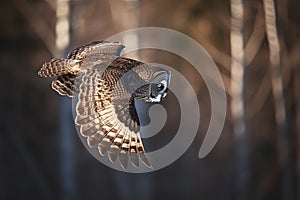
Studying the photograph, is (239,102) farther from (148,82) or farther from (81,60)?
(148,82)

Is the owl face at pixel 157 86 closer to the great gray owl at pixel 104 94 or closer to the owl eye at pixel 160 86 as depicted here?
the owl eye at pixel 160 86

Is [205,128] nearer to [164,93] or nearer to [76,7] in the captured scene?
[76,7]

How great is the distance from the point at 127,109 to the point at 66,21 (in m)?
7.07

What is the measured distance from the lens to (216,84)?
1462 centimetres

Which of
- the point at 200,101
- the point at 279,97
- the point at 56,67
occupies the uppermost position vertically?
the point at 200,101

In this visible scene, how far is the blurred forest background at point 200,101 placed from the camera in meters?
13.5

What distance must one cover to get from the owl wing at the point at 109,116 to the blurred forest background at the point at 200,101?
8.06 m

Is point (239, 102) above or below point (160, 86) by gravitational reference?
above

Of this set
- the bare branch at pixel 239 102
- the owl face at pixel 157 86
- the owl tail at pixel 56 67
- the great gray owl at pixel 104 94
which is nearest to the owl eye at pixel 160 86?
the owl face at pixel 157 86

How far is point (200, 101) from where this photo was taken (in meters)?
17.2

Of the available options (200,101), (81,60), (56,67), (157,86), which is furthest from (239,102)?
(157,86)

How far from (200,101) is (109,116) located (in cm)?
1278

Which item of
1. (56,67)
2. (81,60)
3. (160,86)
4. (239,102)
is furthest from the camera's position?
(239,102)

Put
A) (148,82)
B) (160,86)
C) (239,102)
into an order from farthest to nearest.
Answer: (239,102) → (148,82) → (160,86)
